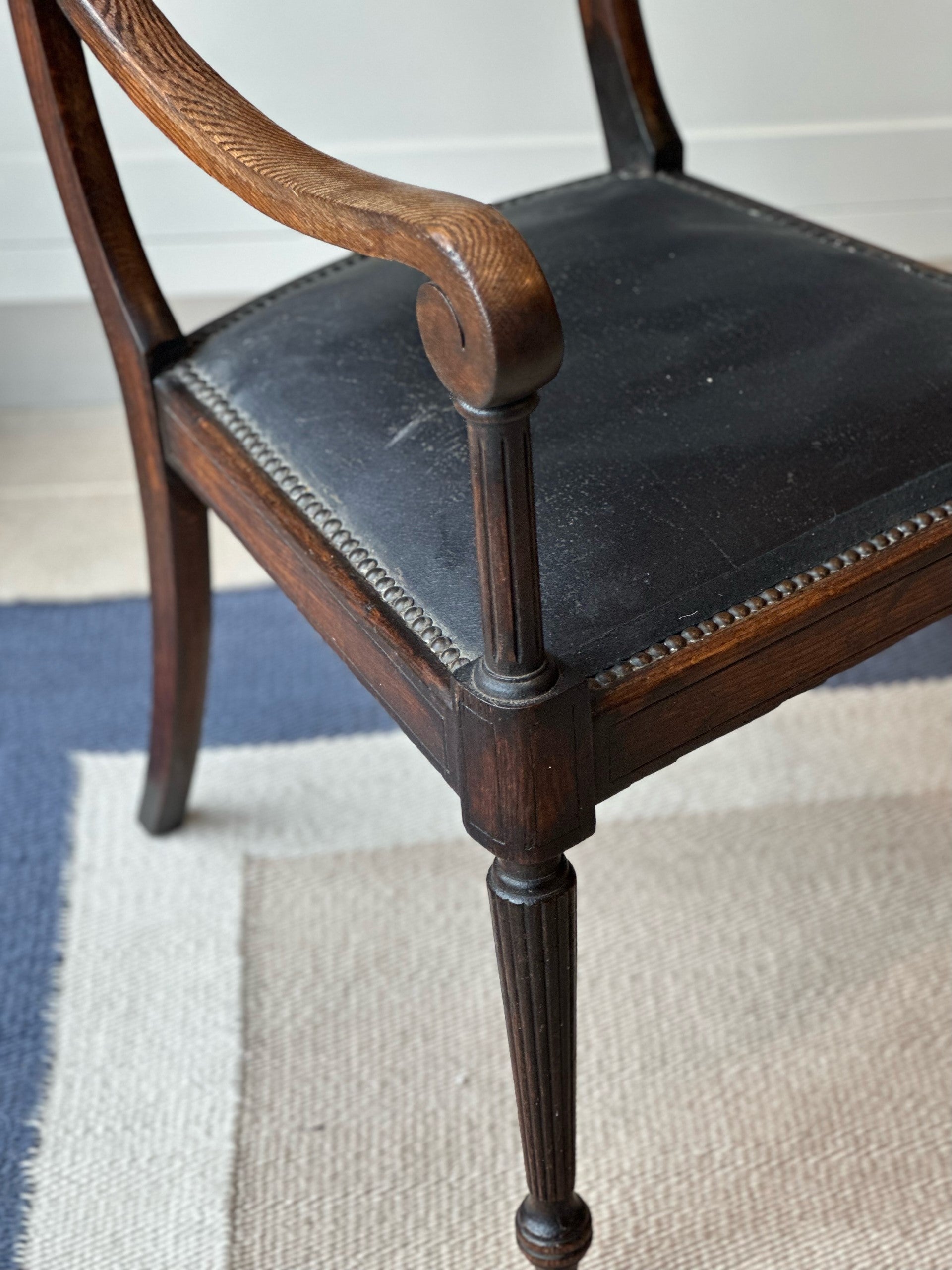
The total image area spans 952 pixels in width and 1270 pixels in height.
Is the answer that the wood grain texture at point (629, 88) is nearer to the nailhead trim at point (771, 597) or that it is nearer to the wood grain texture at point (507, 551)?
the nailhead trim at point (771, 597)

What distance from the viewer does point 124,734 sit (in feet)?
3.82

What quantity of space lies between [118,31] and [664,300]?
0.32 metres

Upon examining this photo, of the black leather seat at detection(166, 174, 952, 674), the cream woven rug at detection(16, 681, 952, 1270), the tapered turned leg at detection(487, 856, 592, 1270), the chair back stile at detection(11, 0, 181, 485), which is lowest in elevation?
the cream woven rug at detection(16, 681, 952, 1270)

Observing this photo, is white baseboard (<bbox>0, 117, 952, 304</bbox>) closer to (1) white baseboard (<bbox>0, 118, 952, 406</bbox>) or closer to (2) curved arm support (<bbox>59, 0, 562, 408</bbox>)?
(1) white baseboard (<bbox>0, 118, 952, 406</bbox>)

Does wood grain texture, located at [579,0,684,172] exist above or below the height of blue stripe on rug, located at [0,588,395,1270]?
above

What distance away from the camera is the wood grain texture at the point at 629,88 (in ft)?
3.04

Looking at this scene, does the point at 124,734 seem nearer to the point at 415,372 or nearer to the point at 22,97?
the point at 415,372

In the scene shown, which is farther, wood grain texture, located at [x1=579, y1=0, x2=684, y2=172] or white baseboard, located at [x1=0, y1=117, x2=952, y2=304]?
white baseboard, located at [x1=0, y1=117, x2=952, y2=304]

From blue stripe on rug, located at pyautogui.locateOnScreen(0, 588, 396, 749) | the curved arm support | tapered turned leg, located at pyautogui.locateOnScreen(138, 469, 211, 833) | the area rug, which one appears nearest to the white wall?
blue stripe on rug, located at pyautogui.locateOnScreen(0, 588, 396, 749)

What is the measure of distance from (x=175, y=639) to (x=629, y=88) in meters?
0.50

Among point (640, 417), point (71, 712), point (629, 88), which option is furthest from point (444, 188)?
point (640, 417)

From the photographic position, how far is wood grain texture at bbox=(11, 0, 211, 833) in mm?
748

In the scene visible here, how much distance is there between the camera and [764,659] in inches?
24.7

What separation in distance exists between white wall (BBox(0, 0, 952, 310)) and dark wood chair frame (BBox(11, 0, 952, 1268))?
660 millimetres
